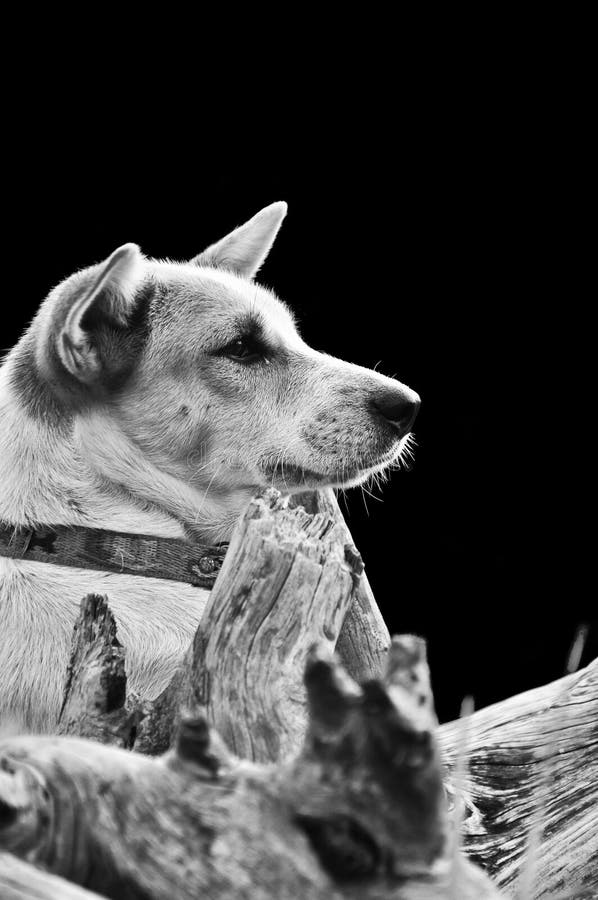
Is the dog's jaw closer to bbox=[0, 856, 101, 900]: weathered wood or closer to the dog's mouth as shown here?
the dog's mouth

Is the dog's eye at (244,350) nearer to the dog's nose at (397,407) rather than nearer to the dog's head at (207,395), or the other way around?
the dog's head at (207,395)

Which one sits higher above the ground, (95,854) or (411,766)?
(411,766)

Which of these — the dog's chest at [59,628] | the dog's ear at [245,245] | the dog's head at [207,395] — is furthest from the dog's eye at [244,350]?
the dog's chest at [59,628]

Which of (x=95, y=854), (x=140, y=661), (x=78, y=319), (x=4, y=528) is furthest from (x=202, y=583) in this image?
(x=95, y=854)

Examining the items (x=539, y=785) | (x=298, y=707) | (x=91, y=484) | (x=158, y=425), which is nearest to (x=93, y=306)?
(x=158, y=425)

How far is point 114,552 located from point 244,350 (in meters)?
0.98

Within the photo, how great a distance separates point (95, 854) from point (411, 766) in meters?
0.63

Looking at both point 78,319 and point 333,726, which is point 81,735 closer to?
point 333,726

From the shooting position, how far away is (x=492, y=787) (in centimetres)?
371

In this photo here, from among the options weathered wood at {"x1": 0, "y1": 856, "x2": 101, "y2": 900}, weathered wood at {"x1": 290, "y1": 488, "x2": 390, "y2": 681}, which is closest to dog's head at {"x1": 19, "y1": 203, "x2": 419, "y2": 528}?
weathered wood at {"x1": 290, "y1": 488, "x2": 390, "y2": 681}

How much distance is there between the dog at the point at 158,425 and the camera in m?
3.85

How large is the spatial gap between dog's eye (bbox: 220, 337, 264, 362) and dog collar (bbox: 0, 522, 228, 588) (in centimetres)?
76

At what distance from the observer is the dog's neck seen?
3.92m

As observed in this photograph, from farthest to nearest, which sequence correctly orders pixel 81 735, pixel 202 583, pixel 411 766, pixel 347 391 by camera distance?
pixel 347 391 < pixel 202 583 < pixel 81 735 < pixel 411 766
